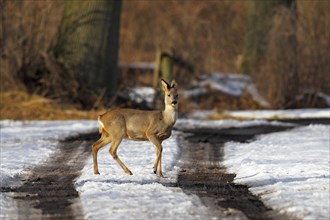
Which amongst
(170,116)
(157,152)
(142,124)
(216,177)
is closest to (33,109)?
(142,124)

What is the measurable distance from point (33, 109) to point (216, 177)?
11.3 metres

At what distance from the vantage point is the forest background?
2495cm

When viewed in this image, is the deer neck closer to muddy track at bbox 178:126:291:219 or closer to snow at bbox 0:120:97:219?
muddy track at bbox 178:126:291:219

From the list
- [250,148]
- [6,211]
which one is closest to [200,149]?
[250,148]

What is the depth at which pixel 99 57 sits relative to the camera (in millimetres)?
25672

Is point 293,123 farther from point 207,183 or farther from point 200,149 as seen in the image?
point 207,183

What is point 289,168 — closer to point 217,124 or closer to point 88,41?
point 217,124

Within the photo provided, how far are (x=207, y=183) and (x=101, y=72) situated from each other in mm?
13219

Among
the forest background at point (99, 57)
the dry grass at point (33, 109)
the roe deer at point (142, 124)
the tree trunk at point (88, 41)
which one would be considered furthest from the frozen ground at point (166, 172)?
the tree trunk at point (88, 41)

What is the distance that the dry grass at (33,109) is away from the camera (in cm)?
2348

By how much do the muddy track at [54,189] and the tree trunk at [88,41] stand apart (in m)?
8.08

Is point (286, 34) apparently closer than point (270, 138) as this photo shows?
No

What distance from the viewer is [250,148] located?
1697 centimetres

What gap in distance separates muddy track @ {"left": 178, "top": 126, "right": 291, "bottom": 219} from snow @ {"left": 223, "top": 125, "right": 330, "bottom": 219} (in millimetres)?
173
